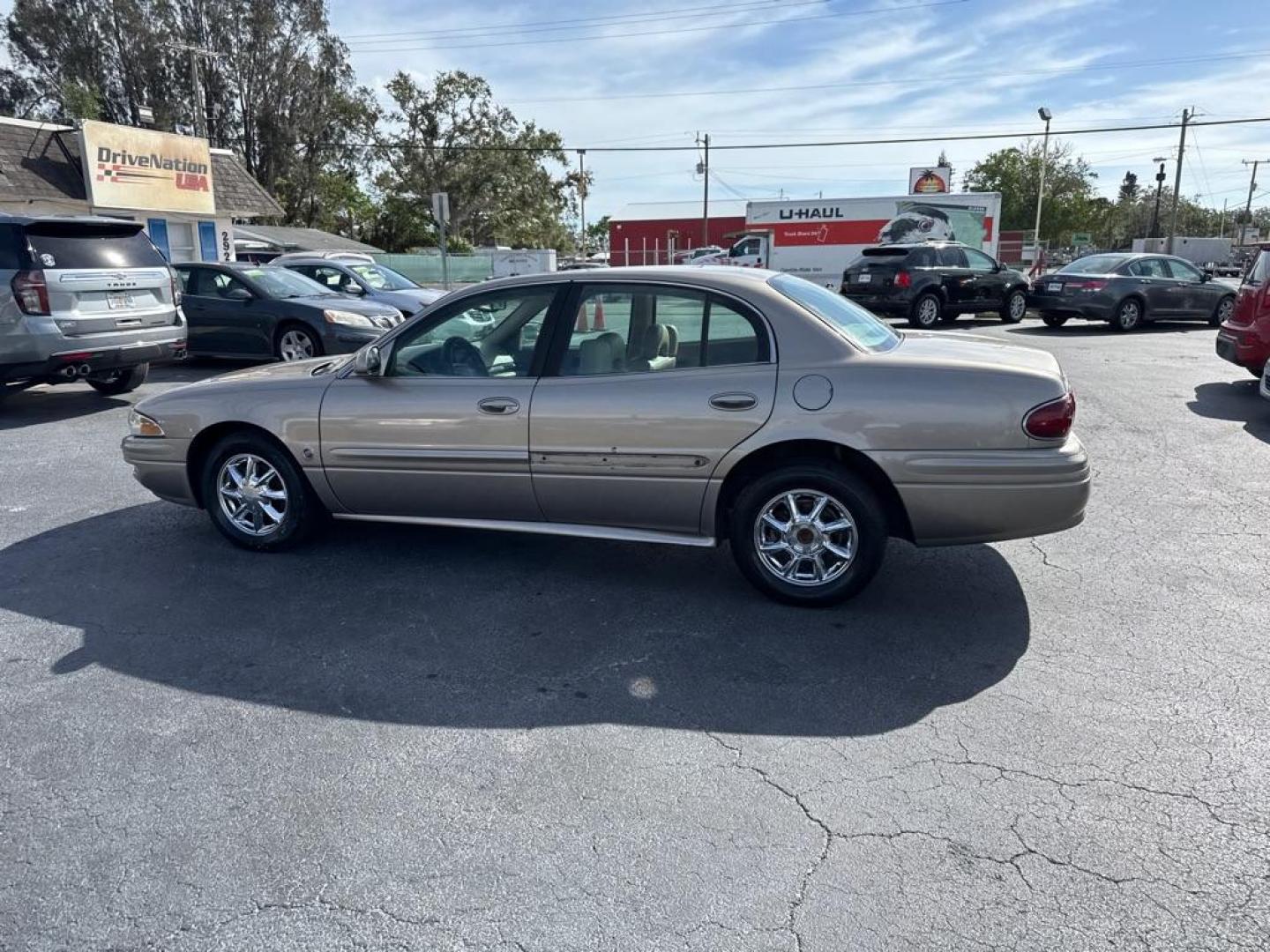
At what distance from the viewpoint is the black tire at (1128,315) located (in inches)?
651

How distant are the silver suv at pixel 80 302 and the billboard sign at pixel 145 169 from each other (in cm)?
1374

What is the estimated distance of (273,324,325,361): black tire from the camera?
11453mm

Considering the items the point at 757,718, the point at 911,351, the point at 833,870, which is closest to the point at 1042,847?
the point at 833,870

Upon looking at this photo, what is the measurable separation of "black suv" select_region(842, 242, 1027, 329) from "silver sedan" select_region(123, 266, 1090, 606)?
41.8 ft

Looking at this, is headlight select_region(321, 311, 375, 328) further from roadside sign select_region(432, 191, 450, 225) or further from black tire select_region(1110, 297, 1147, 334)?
black tire select_region(1110, 297, 1147, 334)

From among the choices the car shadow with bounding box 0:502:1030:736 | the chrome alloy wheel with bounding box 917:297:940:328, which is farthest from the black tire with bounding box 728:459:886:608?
the chrome alloy wheel with bounding box 917:297:940:328

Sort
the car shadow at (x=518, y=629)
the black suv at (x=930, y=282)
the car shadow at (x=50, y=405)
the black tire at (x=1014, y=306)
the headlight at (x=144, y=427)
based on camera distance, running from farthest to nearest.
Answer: the black tire at (x=1014, y=306) → the black suv at (x=930, y=282) → the car shadow at (x=50, y=405) → the headlight at (x=144, y=427) → the car shadow at (x=518, y=629)

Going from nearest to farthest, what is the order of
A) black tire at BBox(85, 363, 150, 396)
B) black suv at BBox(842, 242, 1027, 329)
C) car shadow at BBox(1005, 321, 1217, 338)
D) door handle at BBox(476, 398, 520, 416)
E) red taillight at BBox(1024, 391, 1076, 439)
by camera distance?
red taillight at BBox(1024, 391, 1076, 439), door handle at BBox(476, 398, 520, 416), black tire at BBox(85, 363, 150, 396), car shadow at BBox(1005, 321, 1217, 338), black suv at BBox(842, 242, 1027, 329)

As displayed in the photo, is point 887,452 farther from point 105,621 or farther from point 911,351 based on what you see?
point 105,621

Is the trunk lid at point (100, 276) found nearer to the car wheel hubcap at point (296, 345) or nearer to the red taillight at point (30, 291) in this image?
the red taillight at point (30, 291)

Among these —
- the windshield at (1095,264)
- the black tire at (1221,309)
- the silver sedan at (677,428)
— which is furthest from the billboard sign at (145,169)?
the black tire at (1221,309)

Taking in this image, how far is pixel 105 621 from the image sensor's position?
4.30 meters

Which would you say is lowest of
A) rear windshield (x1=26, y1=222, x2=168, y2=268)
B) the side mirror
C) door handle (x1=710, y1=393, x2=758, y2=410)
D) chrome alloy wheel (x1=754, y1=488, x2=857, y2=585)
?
chrome alloy wheel (x1=754, y1=488, x2=857, y2=585)

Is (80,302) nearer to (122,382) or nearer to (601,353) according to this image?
(122,382)
